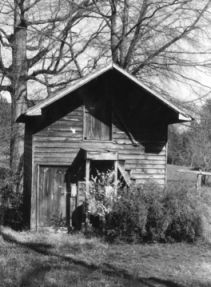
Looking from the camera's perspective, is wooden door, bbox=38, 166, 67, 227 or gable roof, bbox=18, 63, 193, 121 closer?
gable roof, bbox=18, 63, 193, 121

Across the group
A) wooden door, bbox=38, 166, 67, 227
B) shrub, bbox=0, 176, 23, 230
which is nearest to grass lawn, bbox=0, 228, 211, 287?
wooden door, bbox=38, 166, 67, 227

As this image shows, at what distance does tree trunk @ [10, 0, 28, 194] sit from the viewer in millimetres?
19234

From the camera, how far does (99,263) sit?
8898 millimetres

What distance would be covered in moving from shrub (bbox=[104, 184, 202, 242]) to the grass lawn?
36cm

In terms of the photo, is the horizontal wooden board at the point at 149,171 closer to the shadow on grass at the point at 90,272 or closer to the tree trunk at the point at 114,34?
the shadow on grass at the point at 90,272

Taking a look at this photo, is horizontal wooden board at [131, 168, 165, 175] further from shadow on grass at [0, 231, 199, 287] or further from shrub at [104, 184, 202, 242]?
shadow on grass at [0, 231, 199, 287]

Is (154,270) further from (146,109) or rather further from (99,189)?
(146,109)

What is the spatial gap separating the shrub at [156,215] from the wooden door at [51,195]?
2.09m

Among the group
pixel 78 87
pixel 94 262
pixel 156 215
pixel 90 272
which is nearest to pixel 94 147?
pixel 78 87

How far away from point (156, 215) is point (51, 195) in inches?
145

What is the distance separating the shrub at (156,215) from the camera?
34.9 ft

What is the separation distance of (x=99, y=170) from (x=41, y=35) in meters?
8.51

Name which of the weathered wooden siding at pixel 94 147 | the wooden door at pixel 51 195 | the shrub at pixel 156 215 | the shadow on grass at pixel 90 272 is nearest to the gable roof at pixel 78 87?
the weathered wooden siding at pixel 94 147

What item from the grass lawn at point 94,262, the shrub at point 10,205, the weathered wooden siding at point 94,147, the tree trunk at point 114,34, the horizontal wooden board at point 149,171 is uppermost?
the tree trunk at point 114,34
